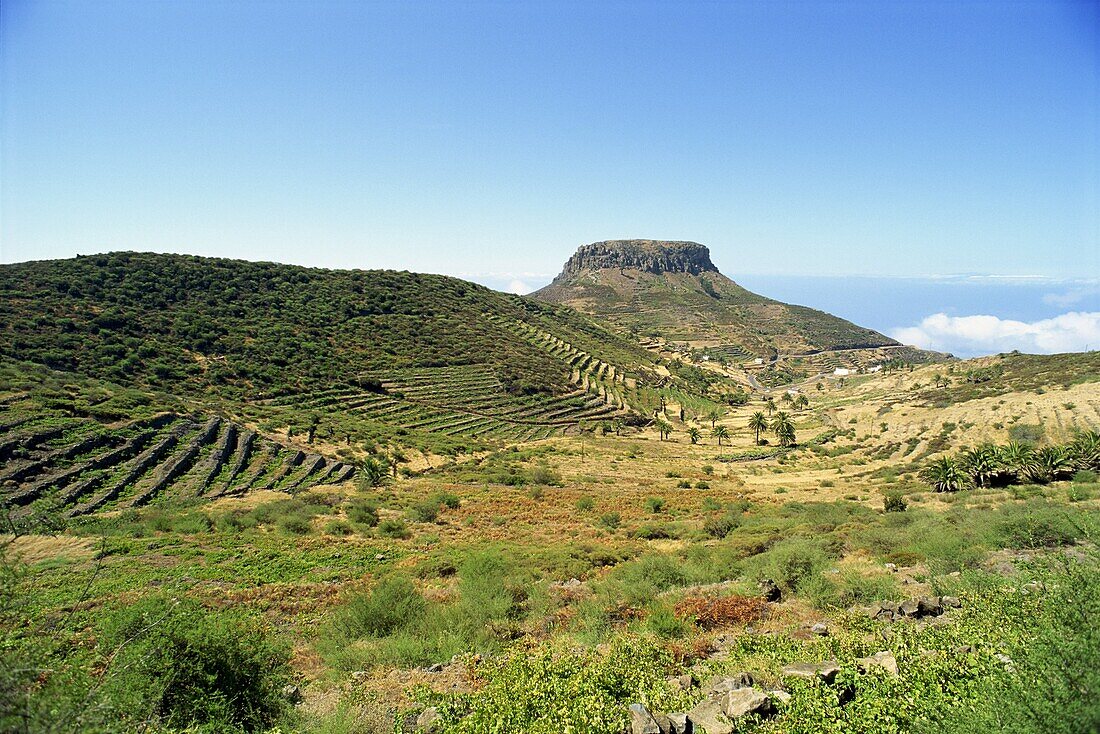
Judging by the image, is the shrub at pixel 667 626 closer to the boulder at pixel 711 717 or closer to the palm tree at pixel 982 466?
the boulder at pixel 711 717

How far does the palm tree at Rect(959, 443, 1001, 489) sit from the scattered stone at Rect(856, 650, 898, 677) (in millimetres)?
27700

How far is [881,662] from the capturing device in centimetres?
782

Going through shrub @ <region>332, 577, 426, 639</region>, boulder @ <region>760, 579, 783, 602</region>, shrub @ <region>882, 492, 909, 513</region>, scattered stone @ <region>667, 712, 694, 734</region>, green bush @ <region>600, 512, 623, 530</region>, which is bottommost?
green bush @ <region>600, 512, 623, 530</region>

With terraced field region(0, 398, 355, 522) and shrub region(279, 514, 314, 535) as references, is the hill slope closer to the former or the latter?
terraced field region(0, 398, 355, 522)

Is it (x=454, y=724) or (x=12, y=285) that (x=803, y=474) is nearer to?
(x=454, y=724)

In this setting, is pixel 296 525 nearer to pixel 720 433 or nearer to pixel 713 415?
pixel 720 433

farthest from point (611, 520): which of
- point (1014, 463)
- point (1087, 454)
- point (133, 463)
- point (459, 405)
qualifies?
point (459, 405)

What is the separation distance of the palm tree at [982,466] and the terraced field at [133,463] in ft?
142

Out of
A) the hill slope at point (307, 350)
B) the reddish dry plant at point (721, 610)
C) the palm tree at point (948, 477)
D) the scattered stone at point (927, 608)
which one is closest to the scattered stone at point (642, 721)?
the reddish dry plant at point (721, 610)

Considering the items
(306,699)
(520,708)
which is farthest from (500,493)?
(520,708)

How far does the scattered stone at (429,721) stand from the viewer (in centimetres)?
704

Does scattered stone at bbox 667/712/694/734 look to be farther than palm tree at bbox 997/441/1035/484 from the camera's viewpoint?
No

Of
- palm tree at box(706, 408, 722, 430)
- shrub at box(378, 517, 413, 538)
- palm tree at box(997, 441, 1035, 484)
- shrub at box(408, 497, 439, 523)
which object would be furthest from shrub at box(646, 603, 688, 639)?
palm tree at box(706, 408, 722, 430)

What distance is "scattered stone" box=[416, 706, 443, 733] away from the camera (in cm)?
704
